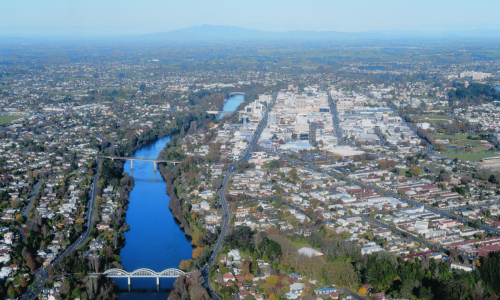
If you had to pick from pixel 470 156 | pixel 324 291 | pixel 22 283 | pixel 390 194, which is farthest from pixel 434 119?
pixel 22 283

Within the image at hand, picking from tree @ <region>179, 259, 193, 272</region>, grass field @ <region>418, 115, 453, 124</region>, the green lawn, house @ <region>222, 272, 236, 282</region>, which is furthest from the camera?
grass field @ <region>418, 115, 453, 124</region>

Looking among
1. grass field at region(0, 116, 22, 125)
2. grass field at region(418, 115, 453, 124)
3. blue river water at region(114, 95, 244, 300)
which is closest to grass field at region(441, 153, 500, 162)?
grass field at region(418, 115, 453, 124)

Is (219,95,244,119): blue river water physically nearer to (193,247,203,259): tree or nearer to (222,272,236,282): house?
(193,247,203,259): tree

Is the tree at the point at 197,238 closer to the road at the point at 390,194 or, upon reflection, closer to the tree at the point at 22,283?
the tree at the point at 22,283

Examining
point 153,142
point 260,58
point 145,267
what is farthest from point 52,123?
point 260,58

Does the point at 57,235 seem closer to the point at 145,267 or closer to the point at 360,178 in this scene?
Answer: the point at 145,267

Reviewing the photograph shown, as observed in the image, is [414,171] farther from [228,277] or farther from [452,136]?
[228,277]

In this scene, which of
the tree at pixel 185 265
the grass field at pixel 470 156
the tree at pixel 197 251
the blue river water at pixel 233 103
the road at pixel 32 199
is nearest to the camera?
the tree at pixel 185 265

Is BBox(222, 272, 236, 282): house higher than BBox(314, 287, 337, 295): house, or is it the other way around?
BBox(222, 272, 236, 282): house

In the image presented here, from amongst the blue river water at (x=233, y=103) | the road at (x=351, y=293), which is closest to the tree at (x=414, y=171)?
the road at (x=351, y=293)
